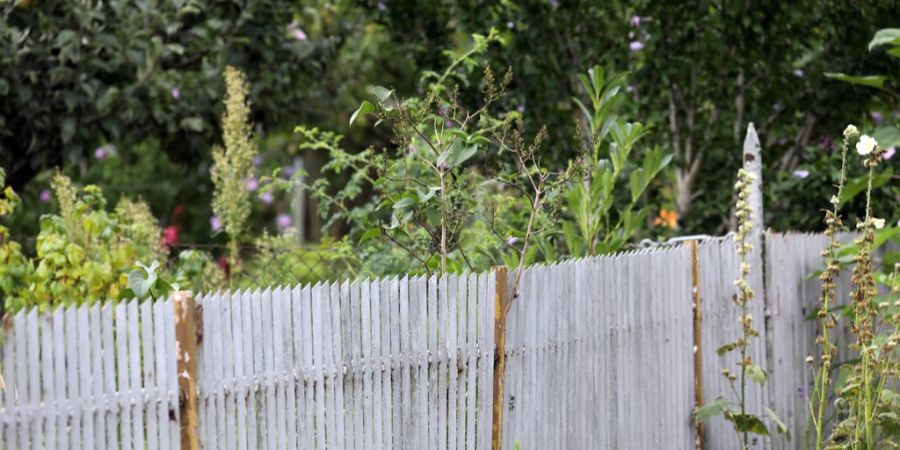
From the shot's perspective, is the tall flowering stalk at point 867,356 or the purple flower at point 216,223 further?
the purple flower at point 216,223

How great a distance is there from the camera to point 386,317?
3400mm

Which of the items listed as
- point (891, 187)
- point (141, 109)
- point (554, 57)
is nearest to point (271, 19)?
point (141, 109)

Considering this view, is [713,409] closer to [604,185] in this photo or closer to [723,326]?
[723,326]

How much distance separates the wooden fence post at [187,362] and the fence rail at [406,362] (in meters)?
0.02

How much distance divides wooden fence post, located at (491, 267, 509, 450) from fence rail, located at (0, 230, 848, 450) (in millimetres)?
17

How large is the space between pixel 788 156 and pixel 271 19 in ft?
11.2

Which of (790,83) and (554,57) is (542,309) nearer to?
(554,57)

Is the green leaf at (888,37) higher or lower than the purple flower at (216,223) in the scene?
higher

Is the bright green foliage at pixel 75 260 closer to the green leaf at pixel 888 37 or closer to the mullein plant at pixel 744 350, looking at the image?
the mullein plant at pixel 744 350

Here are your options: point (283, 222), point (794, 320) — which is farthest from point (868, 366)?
point (283, 222)

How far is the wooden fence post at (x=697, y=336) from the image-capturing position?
4.88 metres

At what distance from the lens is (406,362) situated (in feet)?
11.4

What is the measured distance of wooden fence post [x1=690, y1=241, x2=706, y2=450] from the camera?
4.88 meters

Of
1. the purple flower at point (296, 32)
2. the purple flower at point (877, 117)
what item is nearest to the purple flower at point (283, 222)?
the purple flower at point (296, 32)
